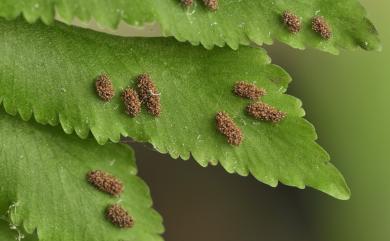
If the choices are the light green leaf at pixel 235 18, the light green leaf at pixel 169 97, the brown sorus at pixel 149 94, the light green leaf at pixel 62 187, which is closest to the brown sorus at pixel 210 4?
the light green leaf at pixel 235 18

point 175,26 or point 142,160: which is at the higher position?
point 175,26

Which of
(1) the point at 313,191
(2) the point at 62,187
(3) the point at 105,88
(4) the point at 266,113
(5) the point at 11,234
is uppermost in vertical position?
(4) the point at 266,113

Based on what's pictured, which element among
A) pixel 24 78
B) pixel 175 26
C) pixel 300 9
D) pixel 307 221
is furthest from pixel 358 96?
pixel 24 78

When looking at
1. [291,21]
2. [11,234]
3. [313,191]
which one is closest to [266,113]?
[291,21]

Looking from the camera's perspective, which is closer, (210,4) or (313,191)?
(210,4)

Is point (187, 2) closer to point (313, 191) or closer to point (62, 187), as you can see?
point (62, 187)

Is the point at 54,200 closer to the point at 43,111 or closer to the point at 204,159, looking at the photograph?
the point at 43,111

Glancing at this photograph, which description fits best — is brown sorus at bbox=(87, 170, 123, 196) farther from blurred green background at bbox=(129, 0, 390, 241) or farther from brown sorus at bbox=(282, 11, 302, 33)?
blurred green background at bbox=(129, 0, 390, 241)
